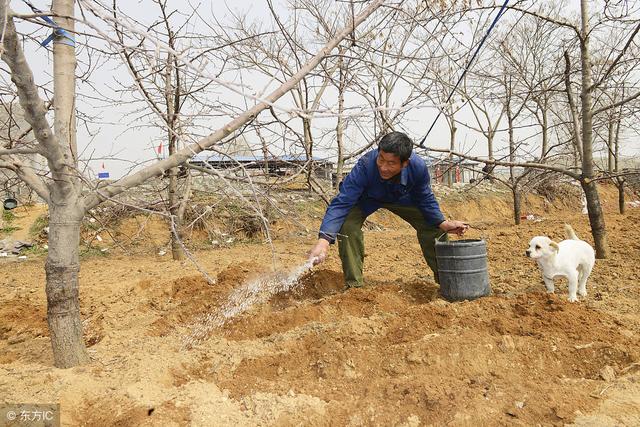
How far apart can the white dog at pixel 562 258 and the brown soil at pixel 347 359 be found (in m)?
0.25

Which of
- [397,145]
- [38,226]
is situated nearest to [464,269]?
[397,145]

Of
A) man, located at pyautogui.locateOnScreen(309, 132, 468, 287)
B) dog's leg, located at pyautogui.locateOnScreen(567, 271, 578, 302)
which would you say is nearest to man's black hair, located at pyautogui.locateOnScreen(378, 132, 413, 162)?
man, located at pyautogui.locateOnScreen(309, 132, 468, 287)

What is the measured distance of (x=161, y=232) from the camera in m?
10.2

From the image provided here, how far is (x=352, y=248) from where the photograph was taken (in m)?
4.68

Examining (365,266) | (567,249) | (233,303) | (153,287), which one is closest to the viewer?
(567,249)

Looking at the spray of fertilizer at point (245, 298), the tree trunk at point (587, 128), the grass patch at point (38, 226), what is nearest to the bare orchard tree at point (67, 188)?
the spray of fertilizer at point (245, 298)

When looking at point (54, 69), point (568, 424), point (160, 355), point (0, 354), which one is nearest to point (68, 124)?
point (54, 69)

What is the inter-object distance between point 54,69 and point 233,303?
2361mm

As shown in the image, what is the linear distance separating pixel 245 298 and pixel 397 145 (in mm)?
2000

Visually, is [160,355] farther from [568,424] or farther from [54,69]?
[568,424]

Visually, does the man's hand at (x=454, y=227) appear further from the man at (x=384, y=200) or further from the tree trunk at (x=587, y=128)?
the tree trunk at (x=587, y=128)

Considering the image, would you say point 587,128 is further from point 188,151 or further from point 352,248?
point 188,151

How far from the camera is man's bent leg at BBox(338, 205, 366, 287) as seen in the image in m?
4.64

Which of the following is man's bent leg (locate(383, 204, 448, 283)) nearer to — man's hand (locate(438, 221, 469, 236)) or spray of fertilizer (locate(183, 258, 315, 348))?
man's hand (locate(438, 221, 469, 236))
